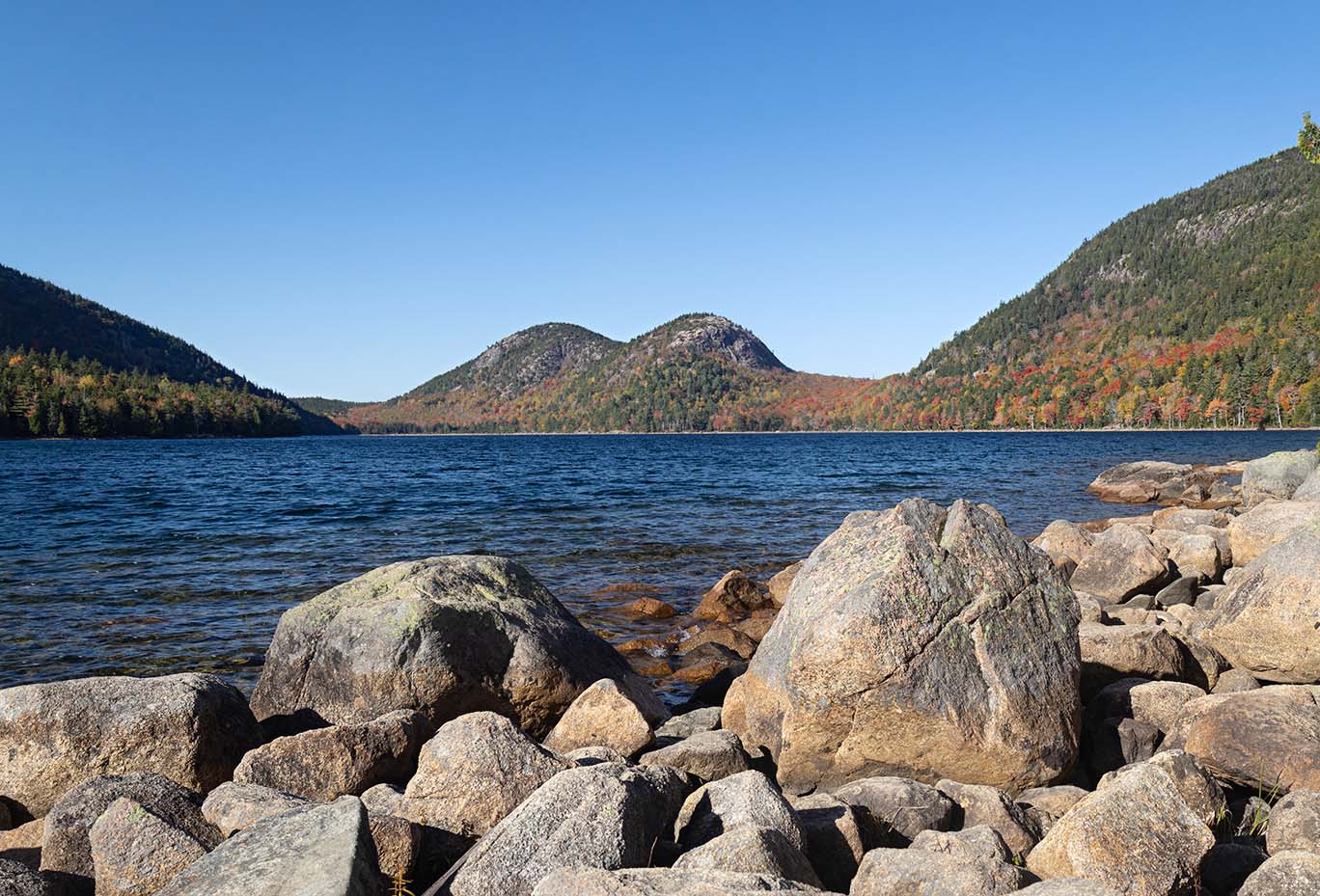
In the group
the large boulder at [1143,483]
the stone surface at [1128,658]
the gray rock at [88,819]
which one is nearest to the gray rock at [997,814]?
the stone surface at [1128,658]

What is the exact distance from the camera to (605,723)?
775cm

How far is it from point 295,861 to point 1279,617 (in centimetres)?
1019

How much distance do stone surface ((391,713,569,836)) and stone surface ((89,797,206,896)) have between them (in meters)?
1.42

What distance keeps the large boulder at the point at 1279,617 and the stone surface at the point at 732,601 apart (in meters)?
8.05

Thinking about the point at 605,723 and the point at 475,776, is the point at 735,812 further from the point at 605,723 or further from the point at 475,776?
the point at 605,723

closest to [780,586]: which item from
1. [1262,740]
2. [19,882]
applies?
[1262,740]

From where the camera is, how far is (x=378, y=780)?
6.84 metres

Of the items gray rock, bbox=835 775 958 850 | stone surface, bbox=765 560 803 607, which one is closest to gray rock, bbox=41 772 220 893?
gray rock, bbox=835 775 958 850

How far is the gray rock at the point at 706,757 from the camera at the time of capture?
6859mm

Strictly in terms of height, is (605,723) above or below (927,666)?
below

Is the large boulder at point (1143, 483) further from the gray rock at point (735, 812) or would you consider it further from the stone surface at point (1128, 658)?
the gray rock at point (735, 812)

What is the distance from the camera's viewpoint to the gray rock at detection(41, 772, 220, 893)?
5078mm

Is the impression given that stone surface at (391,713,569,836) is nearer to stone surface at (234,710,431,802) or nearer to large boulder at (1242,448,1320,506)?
stone surface at (234,710,431,802)

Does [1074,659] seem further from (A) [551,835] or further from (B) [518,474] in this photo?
(B) [518,474]
